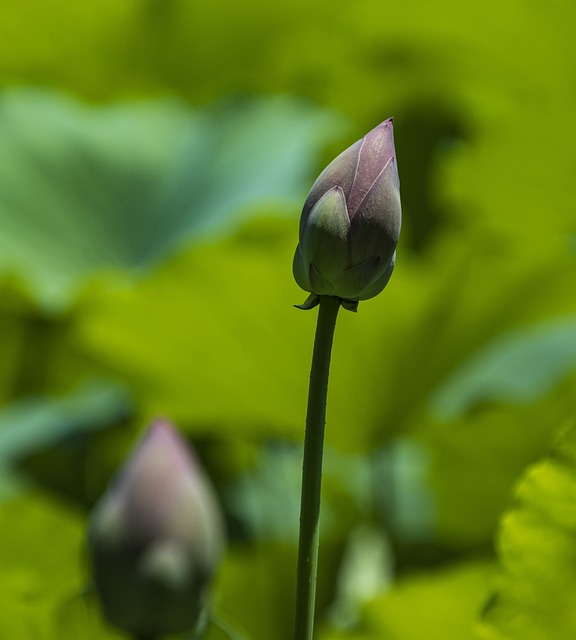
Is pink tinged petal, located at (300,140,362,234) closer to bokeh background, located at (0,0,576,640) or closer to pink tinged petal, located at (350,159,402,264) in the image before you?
pink tinged petal, located at (350,159,402,264)

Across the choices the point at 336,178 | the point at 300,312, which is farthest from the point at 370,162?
the point at 300,312

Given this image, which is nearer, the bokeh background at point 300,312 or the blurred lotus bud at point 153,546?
the blurred lotus bud at point 153,546

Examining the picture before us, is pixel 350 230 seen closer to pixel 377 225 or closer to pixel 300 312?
pixel 377 225

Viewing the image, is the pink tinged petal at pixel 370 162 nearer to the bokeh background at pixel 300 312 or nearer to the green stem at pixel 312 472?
the green stem at pixel 312 472

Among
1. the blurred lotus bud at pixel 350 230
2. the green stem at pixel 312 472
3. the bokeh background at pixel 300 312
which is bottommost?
the green stem at pixel 312 472

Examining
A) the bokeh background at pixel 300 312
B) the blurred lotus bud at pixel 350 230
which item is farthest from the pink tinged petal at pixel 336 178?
the bokeh background at pixel 300 312
